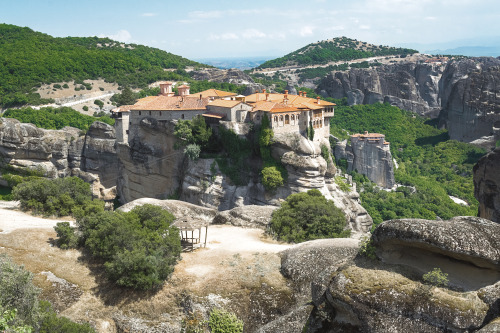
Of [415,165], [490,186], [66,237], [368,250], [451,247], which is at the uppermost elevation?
[451,247]

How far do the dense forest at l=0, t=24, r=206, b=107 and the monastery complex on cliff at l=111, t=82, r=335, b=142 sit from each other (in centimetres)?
3516

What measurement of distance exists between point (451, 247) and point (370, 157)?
5333cm

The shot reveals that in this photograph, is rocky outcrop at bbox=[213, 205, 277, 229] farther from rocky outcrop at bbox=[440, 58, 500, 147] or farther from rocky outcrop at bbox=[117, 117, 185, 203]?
rocky outcrop at bbox=[440, 58, 500, 147]

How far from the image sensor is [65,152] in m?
53.3

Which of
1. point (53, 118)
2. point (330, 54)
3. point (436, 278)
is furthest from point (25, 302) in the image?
point (330, 54)

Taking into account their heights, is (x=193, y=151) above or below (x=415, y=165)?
above

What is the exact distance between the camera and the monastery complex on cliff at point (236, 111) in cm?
4319

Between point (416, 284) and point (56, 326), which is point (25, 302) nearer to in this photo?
Answer: point (56, 326)

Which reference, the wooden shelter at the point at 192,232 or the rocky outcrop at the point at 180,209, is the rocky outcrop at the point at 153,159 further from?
the wooden shelter at the point at 192,232

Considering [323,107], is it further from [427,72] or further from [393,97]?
[427,72]

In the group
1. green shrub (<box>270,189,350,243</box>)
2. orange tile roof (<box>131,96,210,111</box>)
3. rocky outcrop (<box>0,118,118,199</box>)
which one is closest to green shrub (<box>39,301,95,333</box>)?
green shrub (<box>270,189,350,243</box>)

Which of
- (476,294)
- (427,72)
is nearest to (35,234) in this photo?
(476,294)

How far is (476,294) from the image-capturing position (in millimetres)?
11234

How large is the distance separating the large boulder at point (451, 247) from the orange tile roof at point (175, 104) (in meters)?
35.8
